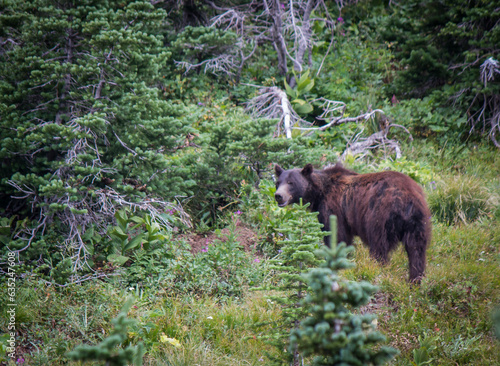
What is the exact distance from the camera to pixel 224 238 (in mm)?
6250

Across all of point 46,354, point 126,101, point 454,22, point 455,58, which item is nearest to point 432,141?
point 455,58

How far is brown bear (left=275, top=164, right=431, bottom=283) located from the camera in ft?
15.3

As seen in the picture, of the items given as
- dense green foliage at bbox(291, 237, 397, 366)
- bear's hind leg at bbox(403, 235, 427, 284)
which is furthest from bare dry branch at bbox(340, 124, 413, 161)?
dense green foliage at bbox(291, 237, 397, 366)

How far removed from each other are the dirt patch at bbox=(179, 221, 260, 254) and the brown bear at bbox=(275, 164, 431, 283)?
986 millimetres

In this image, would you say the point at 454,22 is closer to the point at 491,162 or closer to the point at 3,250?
the point at 491,162

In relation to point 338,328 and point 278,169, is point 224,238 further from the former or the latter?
point 338,328

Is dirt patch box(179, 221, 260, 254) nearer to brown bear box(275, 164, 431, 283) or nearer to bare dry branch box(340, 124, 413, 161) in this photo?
brown bear box(275, 164, 431, 283)

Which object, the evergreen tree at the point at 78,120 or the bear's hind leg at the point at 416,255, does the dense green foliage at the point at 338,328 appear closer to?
the bear's hind leg at the point at 416,255

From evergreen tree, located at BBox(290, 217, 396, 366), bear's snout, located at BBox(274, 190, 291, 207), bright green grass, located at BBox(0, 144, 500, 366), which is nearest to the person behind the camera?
evergreen tree, located at BBox(290, 217, 396, 366)

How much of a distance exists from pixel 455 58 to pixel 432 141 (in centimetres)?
217

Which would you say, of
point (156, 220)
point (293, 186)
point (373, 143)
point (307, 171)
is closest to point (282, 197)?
point (293, 186)

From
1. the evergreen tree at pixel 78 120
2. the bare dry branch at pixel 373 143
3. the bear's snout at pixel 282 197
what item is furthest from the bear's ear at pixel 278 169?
the bare dry branch at pixel 373 143

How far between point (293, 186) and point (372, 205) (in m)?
1.28

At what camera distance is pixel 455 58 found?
927 centimetres
